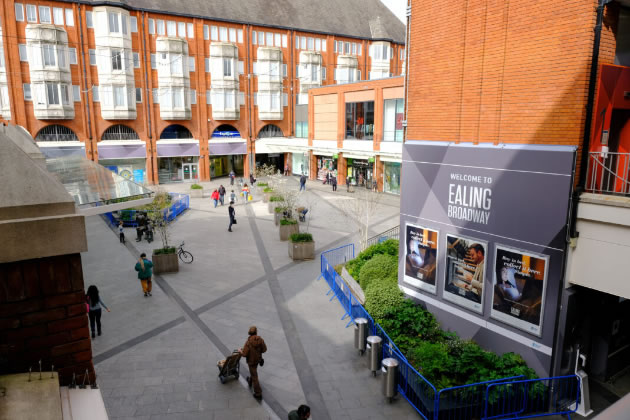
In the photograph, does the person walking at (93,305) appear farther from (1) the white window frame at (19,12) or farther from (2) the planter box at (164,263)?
(1) the white window frame at (19,12)

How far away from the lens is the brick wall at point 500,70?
8430 millimetres

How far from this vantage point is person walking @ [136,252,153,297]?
1433cm

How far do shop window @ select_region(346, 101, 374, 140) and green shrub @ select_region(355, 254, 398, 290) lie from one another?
25563 mm

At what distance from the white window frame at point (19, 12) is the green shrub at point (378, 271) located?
132 ft

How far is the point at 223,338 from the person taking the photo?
12.0 meters

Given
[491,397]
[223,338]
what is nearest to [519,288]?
[491,397]

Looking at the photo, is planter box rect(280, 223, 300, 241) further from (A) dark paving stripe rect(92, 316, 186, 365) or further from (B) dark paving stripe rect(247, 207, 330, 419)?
(A) dark paving stripe rect(92, 316, 186, 365)

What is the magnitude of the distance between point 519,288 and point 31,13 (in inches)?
1776

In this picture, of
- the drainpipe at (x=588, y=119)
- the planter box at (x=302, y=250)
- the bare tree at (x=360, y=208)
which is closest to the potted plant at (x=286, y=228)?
the planter box at (x=302, y=250)

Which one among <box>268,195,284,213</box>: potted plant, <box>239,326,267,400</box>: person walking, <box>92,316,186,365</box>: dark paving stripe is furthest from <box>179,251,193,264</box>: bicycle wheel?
<box>239,326,267,400</box>: person walking

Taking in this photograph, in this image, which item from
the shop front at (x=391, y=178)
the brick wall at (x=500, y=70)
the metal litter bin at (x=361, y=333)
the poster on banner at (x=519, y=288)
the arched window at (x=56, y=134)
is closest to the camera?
the brick wall at (x=500, y=70)

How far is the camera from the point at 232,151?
4897 cm

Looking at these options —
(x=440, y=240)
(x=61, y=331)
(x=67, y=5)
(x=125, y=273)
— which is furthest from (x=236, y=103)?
(x=61, y=331)

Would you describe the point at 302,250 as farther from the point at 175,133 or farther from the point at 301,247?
the point at 175,133
